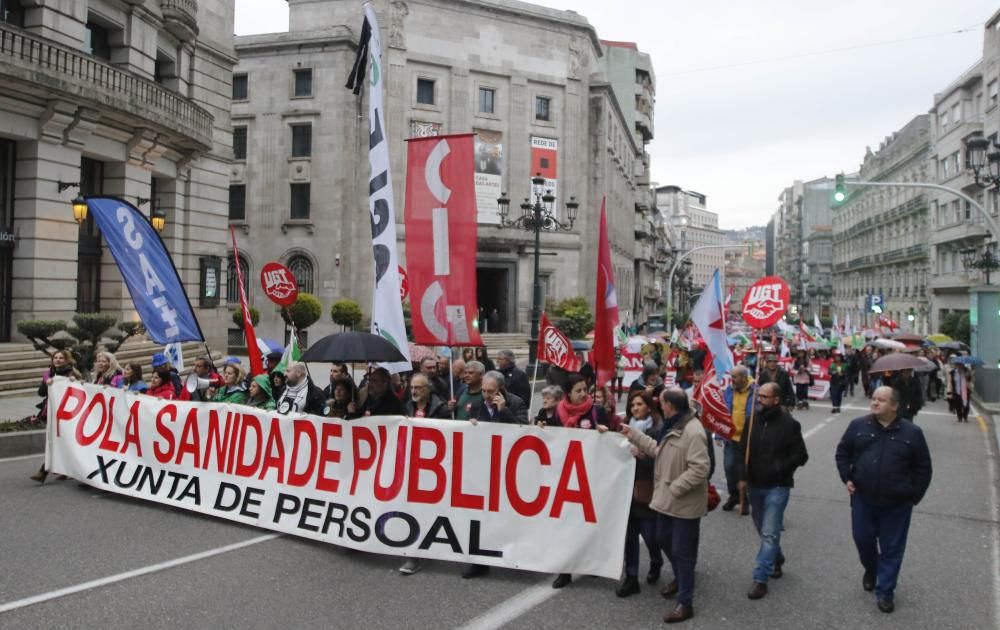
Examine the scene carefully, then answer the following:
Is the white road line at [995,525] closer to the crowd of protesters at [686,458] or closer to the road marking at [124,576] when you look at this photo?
the crowd of protesters at [686,458]

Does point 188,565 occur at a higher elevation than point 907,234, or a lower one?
lower

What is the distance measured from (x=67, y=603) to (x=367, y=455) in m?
2.44

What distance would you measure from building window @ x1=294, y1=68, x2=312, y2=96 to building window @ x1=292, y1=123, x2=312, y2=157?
1.69 meters

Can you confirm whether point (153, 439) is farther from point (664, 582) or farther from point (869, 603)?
point (869, 603)

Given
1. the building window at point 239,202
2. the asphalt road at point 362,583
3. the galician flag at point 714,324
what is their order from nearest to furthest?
1. the asphalt road at point 362,583
2. the galician flag at point 714,324
3. the building window at point 239,202

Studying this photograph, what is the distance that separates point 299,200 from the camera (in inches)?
1667

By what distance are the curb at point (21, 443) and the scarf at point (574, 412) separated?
7.82 metres

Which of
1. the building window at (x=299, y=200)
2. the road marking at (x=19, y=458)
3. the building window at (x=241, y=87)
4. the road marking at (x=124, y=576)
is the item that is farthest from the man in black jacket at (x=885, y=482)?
the building window at (x=241, y=87)

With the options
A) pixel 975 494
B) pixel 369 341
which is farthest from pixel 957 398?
pixel 369 341

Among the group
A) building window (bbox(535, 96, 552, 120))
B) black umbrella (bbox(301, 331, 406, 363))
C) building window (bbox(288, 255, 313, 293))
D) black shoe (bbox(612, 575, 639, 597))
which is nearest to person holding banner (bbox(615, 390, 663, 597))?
black shoe (bbox(612, 575, 639, 597))

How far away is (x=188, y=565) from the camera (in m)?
6.29

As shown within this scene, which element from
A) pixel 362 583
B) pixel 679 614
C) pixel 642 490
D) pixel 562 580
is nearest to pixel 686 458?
pixel 642 490

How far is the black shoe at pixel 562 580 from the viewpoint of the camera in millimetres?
6121

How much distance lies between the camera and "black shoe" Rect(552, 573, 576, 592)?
6.12m
